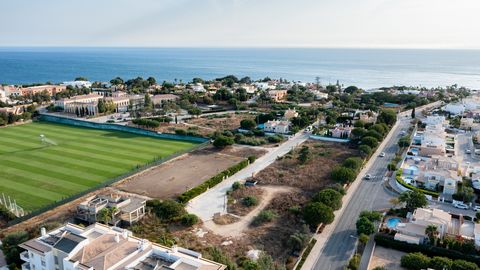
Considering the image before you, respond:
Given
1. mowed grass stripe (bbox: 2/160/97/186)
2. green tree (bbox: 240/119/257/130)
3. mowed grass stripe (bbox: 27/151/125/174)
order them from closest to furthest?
mowed grass stripe (bbox: 2/160/97/186) < mowed grass stripe (bbox: 27/151/125/174) < green tree (bbox: 240/119/257/130)

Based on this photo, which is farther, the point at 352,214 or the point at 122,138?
the point at 122,138

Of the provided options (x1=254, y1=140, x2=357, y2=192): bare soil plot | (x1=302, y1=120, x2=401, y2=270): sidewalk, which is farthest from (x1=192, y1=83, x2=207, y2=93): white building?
(x1=302, y1=120, x2=401, y2=270): sidewalk

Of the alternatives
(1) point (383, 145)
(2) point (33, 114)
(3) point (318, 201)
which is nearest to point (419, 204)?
(3) point (318, 201)

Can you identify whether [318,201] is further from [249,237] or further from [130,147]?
[130,147]

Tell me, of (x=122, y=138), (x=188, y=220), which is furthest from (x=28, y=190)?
(x=122, y=138)

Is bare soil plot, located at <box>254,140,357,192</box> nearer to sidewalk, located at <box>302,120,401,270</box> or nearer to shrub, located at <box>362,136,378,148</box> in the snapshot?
shrub, located at <box>362,136,378,148</box>

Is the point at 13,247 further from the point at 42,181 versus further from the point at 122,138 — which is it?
the point at 122,138
